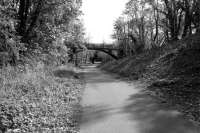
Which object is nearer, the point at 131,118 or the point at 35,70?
the point at 131,118

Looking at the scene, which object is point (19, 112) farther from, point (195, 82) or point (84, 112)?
point (195, 82)

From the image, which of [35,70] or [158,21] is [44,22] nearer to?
[35,70]

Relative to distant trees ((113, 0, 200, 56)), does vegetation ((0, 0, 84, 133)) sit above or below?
below

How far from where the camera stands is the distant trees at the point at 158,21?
28453 mm

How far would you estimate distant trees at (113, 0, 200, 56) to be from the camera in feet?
93.4

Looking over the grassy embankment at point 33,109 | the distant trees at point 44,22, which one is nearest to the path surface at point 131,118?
the grassy embankment at point 33,109

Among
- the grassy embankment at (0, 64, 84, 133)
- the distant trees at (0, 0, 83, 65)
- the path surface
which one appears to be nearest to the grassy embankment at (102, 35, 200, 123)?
the path surface

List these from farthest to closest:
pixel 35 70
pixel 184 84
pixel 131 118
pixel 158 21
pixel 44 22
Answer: pixel 158 21 → pixel 44 22 → pixel 35 70 → pixel 184 84 → pixel 131 118

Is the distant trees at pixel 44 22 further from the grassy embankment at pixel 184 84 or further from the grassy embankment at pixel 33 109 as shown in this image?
the grassy embankment at pixel 184 84

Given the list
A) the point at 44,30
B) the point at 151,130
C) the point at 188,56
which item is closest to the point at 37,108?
the point at 151,130

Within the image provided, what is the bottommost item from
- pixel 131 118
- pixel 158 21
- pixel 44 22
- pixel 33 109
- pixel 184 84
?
pixel 131 118

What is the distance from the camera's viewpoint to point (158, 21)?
3841 cm

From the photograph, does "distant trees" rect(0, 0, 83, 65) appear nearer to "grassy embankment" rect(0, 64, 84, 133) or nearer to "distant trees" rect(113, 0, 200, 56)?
"grassy embankment" rect(0, 64, 84, 133)

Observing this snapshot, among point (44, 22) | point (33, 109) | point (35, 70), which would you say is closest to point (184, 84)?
point (33, 109)
